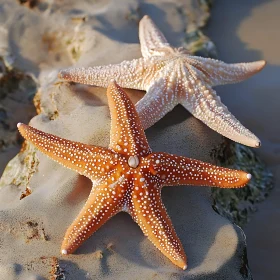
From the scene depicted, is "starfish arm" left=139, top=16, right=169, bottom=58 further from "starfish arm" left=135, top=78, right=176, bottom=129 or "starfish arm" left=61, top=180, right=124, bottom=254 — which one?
"starfish arm" left=61, top=180, right=124, bottom=254

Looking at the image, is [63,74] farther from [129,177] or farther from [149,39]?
[129,177]

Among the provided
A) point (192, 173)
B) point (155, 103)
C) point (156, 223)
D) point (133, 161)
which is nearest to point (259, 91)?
point (155, 103)

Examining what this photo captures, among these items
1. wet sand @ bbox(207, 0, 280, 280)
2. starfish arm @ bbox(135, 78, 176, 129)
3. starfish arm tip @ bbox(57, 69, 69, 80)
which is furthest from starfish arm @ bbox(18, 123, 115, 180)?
wet sand @ bbox(207, 0, 280, 280)

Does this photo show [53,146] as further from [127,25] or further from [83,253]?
[127,25]

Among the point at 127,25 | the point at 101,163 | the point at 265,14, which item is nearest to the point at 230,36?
the point at 265,14

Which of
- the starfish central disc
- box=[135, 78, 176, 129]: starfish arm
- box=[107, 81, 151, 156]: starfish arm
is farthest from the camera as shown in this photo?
box=[135, 78, 176, 129]: starfish arm
